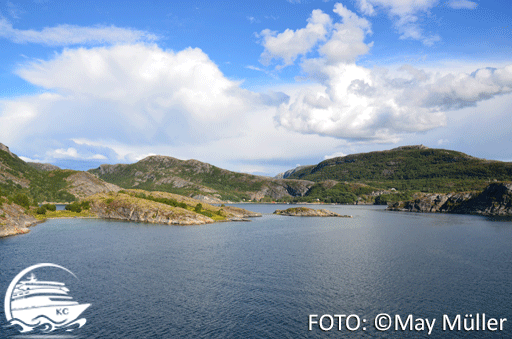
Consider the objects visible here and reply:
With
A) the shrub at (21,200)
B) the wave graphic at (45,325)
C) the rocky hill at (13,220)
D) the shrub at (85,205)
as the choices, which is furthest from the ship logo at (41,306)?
the shrub at (85,205)

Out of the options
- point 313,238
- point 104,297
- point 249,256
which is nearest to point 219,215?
point 313,238

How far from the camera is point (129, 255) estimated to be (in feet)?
267

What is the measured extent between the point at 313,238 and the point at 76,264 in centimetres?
8060

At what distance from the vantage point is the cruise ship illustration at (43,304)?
139 ft

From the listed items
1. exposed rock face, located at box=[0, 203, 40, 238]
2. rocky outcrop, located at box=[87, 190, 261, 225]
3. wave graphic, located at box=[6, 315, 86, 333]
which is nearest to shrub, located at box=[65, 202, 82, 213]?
rocky outcrop, located at box=[87, 190, 261, 225]

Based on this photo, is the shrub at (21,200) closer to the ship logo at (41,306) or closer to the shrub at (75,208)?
the shrub at (75,208)

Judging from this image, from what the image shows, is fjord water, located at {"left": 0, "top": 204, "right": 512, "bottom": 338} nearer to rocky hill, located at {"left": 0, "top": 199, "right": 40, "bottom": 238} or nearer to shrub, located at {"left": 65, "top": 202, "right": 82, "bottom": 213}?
rocky hill, located at {"left": 0, "top": 199, "right": 40, "bottom": 238}

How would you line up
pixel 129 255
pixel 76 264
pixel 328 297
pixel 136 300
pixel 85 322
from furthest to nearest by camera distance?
1. pixel 129 255
2. pixel 76 264
3. pixel 328 297
4. pixel 136 300
5. pixel 85 322

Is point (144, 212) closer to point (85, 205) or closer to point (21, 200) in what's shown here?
point (85, 205)

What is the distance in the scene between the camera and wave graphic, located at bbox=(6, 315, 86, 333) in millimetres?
39781

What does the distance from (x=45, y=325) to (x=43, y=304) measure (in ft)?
24.8

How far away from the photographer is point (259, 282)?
60.0m

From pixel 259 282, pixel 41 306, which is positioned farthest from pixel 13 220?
pixel 259 282

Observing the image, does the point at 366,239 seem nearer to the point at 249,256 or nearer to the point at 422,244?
the point at 422,244
